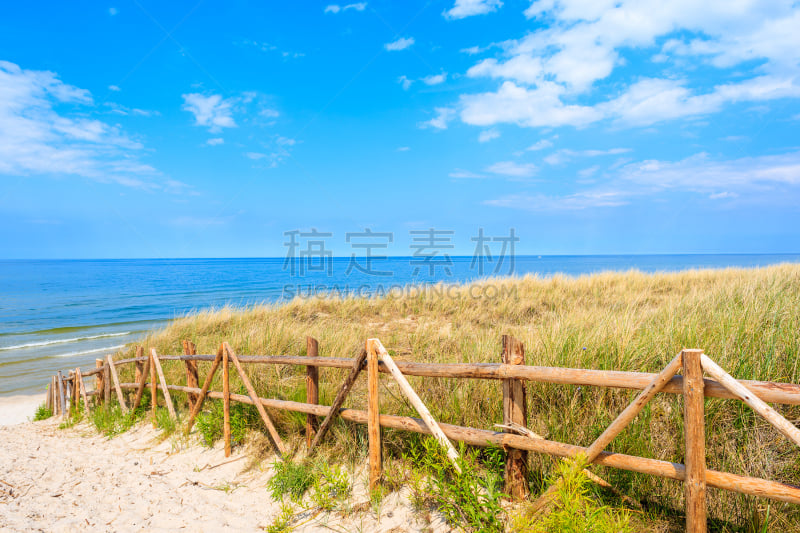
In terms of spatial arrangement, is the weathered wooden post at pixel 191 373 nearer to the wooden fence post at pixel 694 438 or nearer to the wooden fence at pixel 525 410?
the wooden fence at pixel 525 410

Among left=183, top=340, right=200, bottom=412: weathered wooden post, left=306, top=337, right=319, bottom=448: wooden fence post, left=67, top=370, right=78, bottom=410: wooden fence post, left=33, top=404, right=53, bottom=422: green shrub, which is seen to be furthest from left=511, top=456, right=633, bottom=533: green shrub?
left=33, top=404, right=53, bottom=422: green shrub

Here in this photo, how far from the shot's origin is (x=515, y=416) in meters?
3.38

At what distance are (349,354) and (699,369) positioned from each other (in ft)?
19.0

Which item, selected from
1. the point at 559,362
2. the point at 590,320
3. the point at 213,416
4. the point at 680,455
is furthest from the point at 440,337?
the point at 680,455

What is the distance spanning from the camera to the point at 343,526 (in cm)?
372

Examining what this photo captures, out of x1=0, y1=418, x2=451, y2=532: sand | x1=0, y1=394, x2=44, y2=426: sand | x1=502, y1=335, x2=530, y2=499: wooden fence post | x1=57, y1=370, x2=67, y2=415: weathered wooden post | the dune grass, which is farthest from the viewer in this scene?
x1=0, y1=394, x2=44, y2=426: sand

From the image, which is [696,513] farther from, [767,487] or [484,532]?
[484,532]

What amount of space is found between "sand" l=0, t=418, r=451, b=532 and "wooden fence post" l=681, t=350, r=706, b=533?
1.81 metres

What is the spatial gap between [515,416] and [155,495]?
440 centimetres

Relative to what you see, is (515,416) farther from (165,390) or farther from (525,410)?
(165,390)

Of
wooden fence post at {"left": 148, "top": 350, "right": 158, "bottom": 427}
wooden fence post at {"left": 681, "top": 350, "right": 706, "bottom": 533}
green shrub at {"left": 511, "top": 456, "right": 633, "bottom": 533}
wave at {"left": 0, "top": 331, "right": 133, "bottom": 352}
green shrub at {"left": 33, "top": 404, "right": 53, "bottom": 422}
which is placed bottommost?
green shrub at {"left": 33, "top": 404, "right": 53, "bottom": 422}

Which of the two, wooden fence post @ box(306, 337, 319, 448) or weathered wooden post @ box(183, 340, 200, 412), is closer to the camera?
wooden fence post @ box(306, 337, 319, 448)

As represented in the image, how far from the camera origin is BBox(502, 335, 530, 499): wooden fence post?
11.0 ft

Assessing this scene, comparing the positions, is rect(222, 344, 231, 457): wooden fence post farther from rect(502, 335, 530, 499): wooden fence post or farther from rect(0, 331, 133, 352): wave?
rect(0, 331, 133, 352): wave
